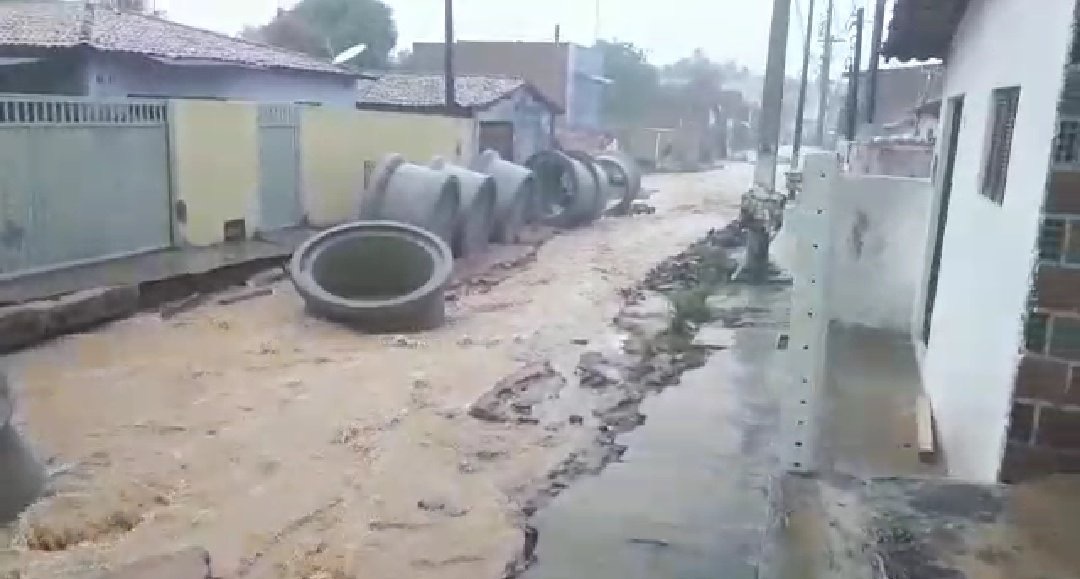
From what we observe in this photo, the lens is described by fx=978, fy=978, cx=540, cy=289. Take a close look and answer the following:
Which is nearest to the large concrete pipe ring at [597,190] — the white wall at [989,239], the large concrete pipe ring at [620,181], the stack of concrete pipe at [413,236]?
the stack of concrete pipe at [413,236]

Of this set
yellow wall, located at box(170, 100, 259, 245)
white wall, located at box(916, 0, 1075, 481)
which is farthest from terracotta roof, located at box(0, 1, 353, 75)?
white wall, located at box(916, 0, 1075, 481)

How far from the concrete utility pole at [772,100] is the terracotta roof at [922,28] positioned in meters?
3.32

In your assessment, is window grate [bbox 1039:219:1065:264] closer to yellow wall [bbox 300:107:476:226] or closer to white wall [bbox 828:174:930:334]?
white wall [bbox 828:174:930:334]

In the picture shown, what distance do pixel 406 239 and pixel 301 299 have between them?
1.19m

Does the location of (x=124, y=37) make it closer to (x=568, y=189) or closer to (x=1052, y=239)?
(x=568, y=189)

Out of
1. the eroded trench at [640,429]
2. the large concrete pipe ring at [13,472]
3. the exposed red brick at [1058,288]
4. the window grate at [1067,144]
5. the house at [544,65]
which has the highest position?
the house at [544,65]

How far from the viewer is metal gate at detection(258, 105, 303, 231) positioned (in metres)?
12.3

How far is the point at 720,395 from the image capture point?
6.88 meters

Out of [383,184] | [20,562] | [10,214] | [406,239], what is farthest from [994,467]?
[383,184]

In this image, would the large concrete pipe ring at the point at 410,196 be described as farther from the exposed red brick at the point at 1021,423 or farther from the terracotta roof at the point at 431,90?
the terracotta roof at the point at 431,90

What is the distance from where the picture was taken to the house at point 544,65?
3938 cm

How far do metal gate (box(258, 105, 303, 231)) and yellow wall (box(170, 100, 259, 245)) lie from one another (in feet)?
0.70

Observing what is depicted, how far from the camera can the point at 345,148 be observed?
14289mm

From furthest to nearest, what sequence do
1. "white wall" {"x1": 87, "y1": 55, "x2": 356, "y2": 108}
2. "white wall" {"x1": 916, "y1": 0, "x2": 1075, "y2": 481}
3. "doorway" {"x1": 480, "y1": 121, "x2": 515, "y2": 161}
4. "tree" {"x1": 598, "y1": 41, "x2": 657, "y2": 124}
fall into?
"tree" {"x1": 598, "y1": 41, "x2": 657, "y2": 124}, "doorway" {"x1": 480, "y1": 121, "x2": 515, "y2": 161}, "white wall" {"x1": 87, "y1": 55, "x2": 356, "y2": 108}, "white wall" {"x1": 916, "y1": 0, "x2": 1075, "y2": 481}
